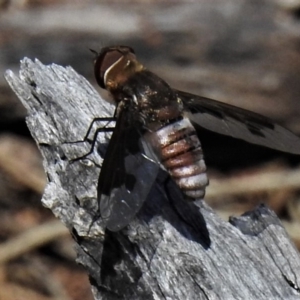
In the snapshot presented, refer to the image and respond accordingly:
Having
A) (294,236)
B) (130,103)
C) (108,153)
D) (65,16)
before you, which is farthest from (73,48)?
(108,153)

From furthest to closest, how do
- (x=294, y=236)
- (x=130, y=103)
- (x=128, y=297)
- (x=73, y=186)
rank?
(x=294, y=236) → (x=130, y=103) → (x=73, y=186) → (x=128, y=297)

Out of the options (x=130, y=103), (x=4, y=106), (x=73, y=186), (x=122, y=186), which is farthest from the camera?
(x=4, y=106)

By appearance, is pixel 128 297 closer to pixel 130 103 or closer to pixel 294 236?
pixel 130 103

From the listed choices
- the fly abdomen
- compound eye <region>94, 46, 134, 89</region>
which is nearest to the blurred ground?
compound eye <region>94, 46, 134, 89</region>

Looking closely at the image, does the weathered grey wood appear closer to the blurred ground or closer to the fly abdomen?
the fly abdomen

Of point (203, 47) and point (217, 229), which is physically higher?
point (203, 47)

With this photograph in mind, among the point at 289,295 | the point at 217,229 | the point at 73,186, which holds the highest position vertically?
the point at 73,186

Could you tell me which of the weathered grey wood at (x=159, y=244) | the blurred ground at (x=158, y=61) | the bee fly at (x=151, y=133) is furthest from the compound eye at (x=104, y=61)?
the blurred ground at (x=158, y=61)
